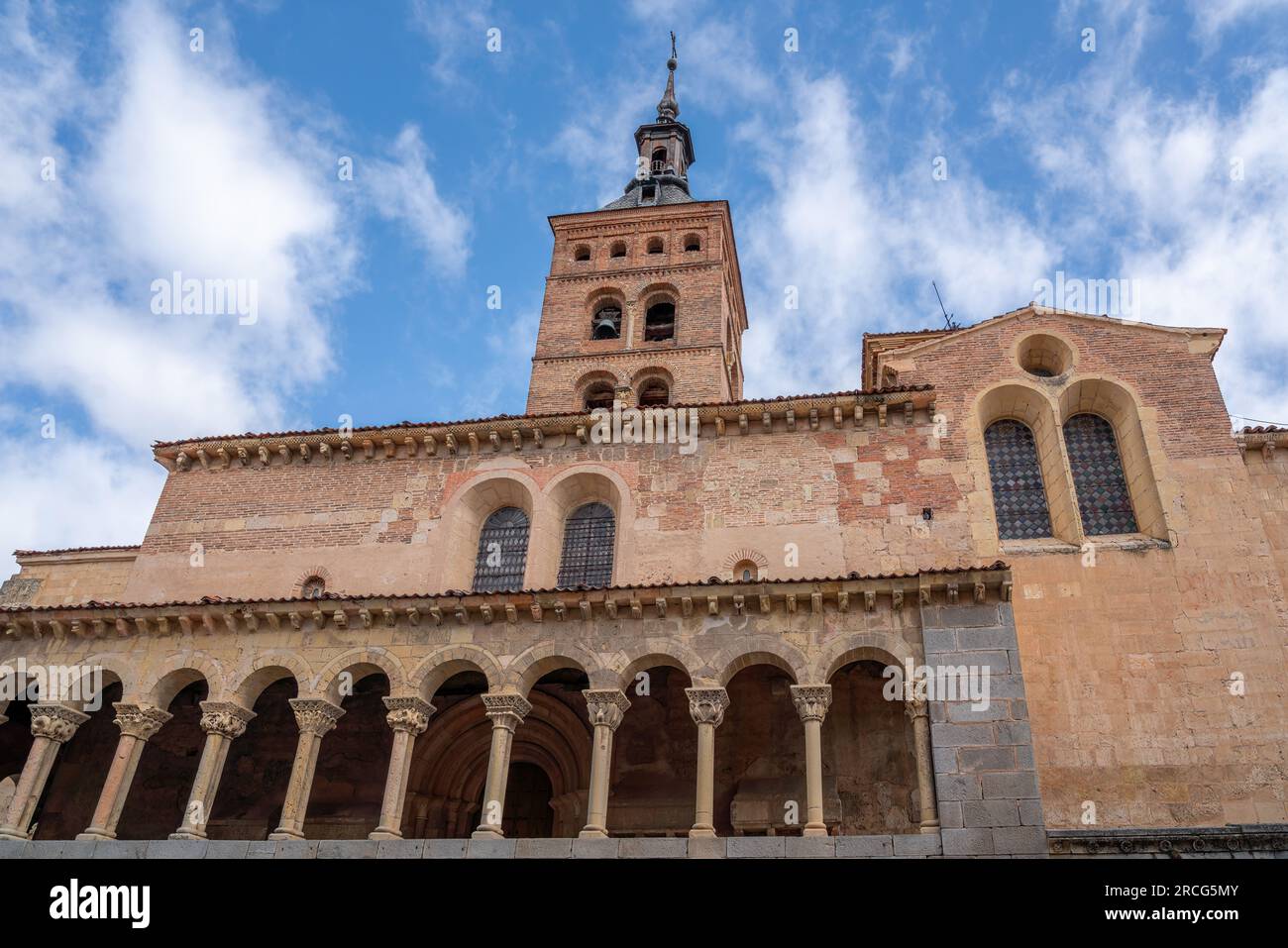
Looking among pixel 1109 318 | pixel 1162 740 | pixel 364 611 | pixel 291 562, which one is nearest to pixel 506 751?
pixel 364 611

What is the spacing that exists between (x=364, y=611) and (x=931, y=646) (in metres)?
8.47

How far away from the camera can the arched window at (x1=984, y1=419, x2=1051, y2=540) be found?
16938mm

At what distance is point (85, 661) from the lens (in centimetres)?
1537

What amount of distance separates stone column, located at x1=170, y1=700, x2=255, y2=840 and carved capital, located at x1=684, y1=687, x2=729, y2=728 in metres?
6.99

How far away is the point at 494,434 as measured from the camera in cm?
1872

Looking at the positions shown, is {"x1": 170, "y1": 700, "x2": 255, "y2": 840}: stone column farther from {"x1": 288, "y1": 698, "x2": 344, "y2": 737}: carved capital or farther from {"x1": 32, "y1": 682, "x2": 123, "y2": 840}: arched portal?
{"x1": 32, "y1": 682, "x2": 123, "y2": 840}: arched portal

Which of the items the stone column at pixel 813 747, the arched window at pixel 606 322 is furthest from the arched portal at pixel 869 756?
the arched window at pixel 606 322

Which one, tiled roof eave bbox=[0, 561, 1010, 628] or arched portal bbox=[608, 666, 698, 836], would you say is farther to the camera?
arched portal bbox=[608, 666, 698, 836]

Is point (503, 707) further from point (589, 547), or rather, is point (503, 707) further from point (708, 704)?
point (589, 547)

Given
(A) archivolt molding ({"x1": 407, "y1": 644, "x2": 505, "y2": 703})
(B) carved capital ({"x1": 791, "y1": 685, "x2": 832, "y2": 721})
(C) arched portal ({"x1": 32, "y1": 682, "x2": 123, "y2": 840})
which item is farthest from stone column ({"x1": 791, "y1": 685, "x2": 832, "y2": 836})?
(C) arched portal ({"x1": 32, "y1": 682, "x2": 123, "y2": 840})

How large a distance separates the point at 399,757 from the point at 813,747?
233 inches

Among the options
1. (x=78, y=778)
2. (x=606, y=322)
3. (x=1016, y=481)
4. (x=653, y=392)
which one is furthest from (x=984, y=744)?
(x=606, y=322)
